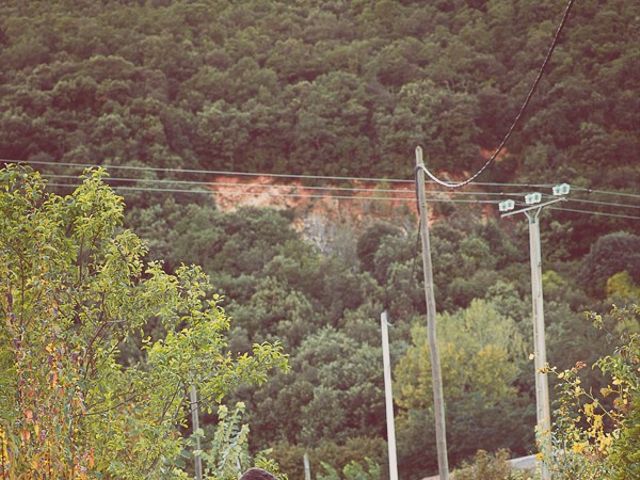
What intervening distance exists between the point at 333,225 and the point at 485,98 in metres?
16.3

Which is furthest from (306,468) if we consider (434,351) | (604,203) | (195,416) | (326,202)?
(604,203)

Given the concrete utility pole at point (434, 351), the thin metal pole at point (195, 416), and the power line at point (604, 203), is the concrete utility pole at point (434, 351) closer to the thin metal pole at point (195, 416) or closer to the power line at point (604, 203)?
the thin metal pole at point (195, 416)

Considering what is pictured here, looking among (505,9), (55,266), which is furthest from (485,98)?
(55,266)

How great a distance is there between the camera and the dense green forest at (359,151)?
3956 centimetres

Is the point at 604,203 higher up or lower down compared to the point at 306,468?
higher up

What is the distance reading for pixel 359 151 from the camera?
6456 centimetres

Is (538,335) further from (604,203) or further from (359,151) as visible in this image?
(359,151)

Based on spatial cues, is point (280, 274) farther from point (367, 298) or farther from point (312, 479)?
point (312, 479)

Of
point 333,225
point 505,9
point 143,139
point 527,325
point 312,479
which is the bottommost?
point 312,479

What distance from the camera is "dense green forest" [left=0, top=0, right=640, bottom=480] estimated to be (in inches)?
1558

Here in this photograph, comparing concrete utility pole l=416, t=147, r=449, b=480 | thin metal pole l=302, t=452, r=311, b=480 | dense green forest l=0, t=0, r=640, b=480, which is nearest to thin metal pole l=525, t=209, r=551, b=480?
concrete utility pole l=416, t=147, r=449, b=480

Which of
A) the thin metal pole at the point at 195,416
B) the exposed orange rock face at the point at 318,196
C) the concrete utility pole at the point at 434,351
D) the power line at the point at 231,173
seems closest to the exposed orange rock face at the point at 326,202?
the exposed orange rock face at the point at 318,196

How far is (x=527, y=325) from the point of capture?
43844 millimetres

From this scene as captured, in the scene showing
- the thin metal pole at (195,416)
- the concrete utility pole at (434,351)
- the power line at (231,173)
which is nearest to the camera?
the thin metal pole at (195,416)
